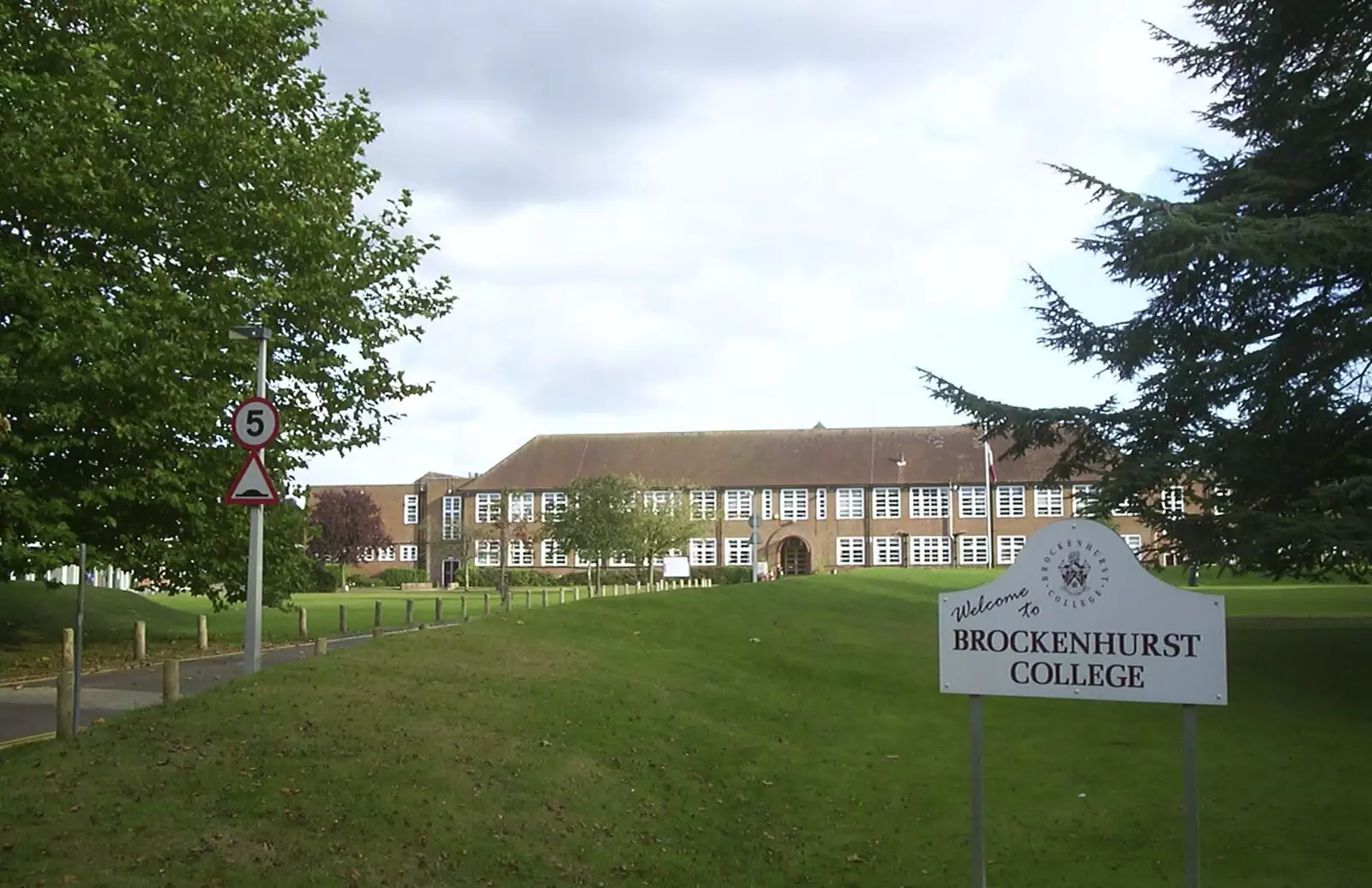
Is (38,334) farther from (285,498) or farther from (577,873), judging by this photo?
(577,873)

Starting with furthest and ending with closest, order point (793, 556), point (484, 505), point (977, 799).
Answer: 1. point (484, 505)
2. point (793, 556)
3. point (977, 799)

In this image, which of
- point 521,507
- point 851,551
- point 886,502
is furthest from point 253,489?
point 521,507

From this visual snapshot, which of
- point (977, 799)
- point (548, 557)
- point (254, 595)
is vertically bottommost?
point (548, 557)

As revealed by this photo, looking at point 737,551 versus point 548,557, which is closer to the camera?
point 737,551

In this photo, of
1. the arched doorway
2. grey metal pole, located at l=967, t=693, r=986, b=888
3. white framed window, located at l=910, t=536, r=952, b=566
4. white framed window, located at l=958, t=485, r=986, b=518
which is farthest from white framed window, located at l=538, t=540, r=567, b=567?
grey metal pole, located at l=967, t=693, r=986, b=888

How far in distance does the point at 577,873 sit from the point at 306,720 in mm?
3535

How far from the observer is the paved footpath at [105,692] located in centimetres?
1319

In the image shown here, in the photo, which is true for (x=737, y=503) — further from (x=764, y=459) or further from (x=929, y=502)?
(x=929, y=502)

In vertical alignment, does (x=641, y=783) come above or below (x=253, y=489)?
below

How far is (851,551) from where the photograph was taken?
7750 cm

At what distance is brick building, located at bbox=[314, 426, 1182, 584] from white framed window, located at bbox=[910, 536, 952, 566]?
75mm

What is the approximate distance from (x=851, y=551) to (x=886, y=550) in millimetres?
2156

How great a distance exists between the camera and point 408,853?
320 inches

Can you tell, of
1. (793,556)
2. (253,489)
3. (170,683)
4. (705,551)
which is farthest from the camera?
(705,551)
